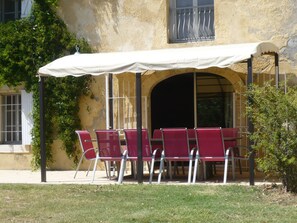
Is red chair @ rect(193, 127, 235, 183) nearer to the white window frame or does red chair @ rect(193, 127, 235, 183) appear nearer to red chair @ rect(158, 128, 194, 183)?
red chair @ rect(158, 128, 194, 183)

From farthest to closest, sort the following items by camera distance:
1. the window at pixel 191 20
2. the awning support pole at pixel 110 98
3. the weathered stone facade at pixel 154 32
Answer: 1. the awning support pole at pixel 110 98
2. the window at pixel 191 20
3. the weathered stone facade at pixel 154 32

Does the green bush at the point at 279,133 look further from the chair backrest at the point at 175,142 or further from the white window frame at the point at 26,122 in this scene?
the white window frame at the point at 26,122

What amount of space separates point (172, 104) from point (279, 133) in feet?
22.2

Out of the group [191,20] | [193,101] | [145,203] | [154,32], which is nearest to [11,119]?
[154,32]

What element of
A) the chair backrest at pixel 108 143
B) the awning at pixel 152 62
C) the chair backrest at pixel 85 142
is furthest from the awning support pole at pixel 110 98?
the chair backrest at pixel 108 143

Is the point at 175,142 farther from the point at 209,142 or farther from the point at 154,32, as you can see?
the point at 154,32

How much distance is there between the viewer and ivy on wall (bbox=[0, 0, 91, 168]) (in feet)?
56.2

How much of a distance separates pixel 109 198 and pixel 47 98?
7.17 m

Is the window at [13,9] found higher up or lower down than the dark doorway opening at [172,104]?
higher up

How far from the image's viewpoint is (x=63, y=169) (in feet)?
56.7

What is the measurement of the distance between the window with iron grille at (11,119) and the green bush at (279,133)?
900 centimetres

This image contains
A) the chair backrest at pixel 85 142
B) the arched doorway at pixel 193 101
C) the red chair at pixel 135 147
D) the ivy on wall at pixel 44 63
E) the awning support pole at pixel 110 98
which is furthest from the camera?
the ivy on wall at pixel 44 63

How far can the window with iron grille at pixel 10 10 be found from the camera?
18.5 m

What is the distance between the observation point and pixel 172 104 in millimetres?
17266
